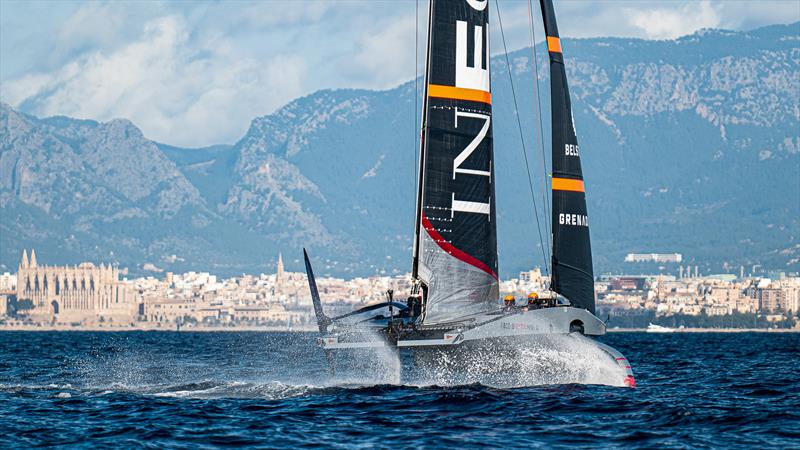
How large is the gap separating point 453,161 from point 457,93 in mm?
1951

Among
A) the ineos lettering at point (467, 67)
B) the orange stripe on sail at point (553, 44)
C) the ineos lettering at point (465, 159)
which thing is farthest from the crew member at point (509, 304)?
the orange stripe on sail at point (553, 44)

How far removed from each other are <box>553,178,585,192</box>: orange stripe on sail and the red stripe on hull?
3.93m

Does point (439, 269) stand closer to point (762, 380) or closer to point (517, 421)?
point (517, 421)

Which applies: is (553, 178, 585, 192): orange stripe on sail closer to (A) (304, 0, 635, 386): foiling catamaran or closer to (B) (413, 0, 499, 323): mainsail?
(A) (304, 0, 635, 386): foiling catamaran

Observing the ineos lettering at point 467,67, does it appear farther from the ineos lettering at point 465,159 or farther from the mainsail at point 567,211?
the mainsail at point 567,211

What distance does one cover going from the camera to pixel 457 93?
4319 centimetres

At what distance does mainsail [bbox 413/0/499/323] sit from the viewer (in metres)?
43.0

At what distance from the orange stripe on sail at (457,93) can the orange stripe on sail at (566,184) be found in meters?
4.15

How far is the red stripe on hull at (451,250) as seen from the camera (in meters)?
43.2

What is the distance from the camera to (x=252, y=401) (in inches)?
1543

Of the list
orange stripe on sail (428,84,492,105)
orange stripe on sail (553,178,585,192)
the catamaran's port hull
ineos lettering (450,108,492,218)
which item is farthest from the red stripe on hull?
orange stripe on sail (553,178,585,192)

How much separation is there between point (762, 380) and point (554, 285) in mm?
10173

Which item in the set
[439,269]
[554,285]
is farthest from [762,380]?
[439,269]

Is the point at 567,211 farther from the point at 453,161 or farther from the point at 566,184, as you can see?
the point at 453,161
